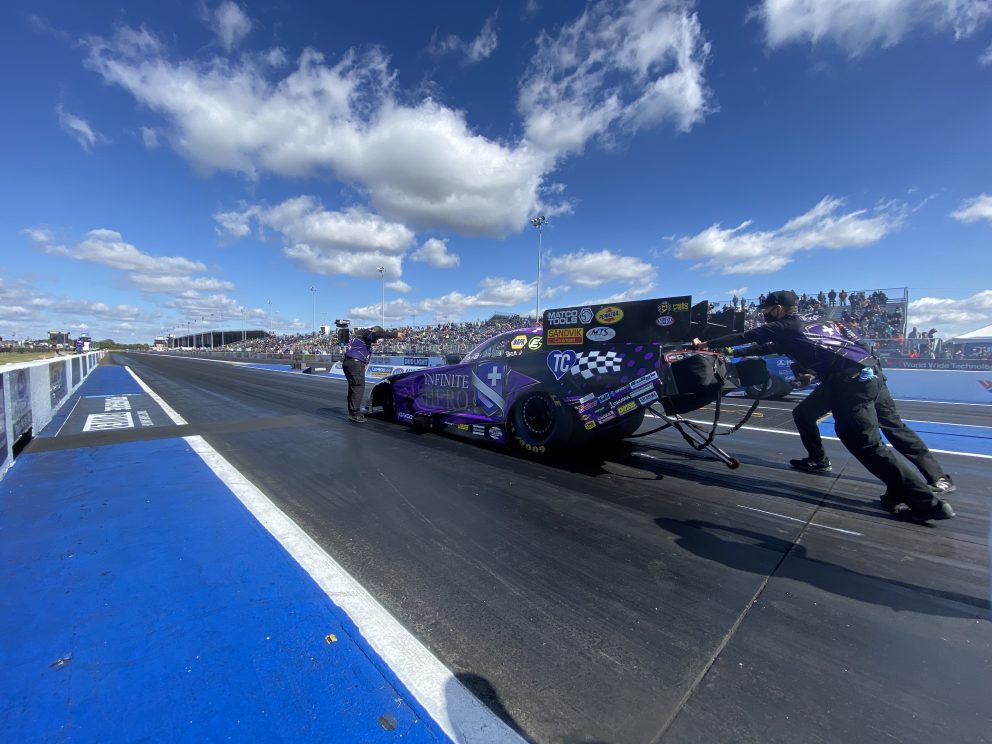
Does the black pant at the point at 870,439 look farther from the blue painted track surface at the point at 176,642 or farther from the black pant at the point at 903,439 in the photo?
the blue painted track surface at the point at 176,642

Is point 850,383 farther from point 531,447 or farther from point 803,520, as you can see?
point 531,447

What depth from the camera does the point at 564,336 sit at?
15.5ft

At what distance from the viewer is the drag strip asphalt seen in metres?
1.56

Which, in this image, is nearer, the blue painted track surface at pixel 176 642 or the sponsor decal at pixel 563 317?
the blue painted track surface at pixel 176 642

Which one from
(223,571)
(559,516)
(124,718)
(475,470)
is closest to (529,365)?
(475,470)

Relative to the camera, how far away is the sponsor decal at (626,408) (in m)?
4.03

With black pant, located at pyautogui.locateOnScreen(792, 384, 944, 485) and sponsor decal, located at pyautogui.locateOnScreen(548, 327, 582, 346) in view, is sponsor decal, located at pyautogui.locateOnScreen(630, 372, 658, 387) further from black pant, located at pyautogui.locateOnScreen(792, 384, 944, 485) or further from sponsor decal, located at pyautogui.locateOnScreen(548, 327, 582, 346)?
black pant, located at pyautogui.locateOnScreen(792, 384, 944, 485)

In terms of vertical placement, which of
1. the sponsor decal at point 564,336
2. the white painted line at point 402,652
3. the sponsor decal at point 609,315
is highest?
the sponsor decal at point 609,315

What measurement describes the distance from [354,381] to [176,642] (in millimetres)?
5834

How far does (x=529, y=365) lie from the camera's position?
503cm

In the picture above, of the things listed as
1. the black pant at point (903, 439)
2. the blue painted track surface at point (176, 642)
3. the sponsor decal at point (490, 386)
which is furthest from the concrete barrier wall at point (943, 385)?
the blue painted track surface at point (176, 642)

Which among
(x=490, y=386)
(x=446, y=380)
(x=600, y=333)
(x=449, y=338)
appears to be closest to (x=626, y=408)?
(x=600, y=333)

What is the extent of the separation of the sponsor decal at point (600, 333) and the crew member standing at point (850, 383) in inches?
31.2

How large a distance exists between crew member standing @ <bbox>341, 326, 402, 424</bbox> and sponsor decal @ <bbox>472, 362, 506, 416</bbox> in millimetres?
2449
